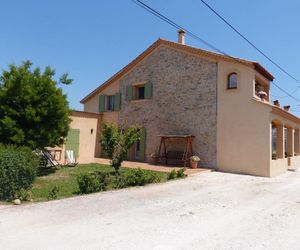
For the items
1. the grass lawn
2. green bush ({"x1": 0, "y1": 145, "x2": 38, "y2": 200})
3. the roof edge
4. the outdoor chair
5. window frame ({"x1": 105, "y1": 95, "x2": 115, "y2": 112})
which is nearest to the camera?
green bush ({"x1": 0, "y1": 145, "x2": 38, "y2": 200})

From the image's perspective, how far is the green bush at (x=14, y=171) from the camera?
8.76 m

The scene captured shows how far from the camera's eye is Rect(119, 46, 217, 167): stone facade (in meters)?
17.4

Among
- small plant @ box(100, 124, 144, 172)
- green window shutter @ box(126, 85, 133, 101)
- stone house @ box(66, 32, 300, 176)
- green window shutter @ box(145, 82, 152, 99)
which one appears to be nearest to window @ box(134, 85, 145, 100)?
stone house @ box(66, 32, 300, 176)

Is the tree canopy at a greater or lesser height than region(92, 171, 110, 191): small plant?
greater

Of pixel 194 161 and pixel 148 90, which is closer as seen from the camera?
pixel 194 161

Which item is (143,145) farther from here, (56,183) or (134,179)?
(56,183)

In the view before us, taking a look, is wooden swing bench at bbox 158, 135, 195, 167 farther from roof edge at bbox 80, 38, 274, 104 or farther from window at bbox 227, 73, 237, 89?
roof edge at bbox 80, 38, 274, 104

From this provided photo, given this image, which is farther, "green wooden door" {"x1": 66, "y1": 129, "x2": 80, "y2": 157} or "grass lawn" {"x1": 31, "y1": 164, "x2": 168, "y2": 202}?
"green wooden door" {"x1": 66, "y1": 129, "x2": 80, "y2": 157}

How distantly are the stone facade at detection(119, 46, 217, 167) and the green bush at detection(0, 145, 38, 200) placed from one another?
10248mm

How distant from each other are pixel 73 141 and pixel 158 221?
1386 cm

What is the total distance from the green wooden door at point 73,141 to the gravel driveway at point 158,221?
31.4 ft

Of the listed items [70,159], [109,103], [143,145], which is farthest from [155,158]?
[109,103]

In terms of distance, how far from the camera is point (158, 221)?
6695 millimetres

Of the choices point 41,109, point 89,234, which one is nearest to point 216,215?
point 89,234
